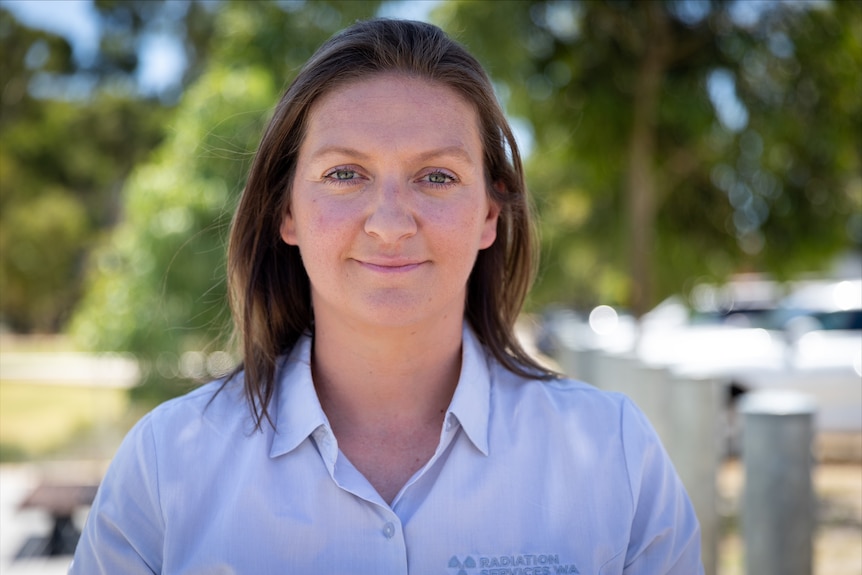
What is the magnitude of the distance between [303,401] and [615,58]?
29.8 feet

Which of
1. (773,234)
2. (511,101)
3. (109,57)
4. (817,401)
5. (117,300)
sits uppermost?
(109,57)

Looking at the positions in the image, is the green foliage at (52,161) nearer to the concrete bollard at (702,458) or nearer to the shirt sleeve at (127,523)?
the concrete bollard at (702,458)

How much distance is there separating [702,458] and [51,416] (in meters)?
14.4

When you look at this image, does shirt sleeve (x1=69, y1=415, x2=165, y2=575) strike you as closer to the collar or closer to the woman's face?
the collar

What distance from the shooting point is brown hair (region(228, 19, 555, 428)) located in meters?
2.00

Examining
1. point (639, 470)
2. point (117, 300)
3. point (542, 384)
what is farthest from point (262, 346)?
point (117, 300)

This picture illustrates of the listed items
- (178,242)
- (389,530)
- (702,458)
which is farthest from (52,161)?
(389,530)

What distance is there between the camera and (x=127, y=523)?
1869 millimetres

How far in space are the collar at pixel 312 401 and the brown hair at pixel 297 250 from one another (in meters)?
0.04

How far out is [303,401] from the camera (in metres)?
2.03

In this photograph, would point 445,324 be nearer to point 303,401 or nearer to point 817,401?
point 303,401

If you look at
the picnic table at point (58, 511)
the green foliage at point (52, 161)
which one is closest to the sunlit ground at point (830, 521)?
the picnic table at point (58, 511)

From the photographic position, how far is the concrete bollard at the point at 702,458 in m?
4.15

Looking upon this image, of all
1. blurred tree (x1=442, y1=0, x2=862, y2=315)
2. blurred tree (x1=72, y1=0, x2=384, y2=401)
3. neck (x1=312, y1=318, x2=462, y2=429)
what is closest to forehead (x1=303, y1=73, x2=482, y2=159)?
neck (x1=312, y1=318, x2=462, y2=429)
